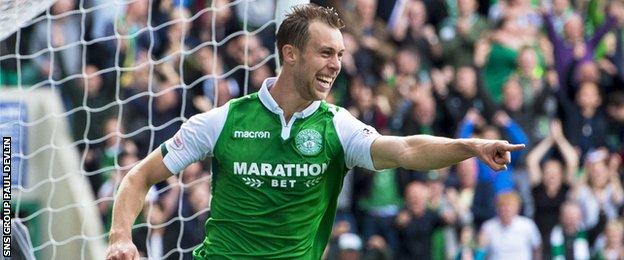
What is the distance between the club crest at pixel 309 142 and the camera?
23.2ft

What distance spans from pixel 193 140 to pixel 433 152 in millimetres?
1125

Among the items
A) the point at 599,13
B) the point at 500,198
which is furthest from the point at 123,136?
the point at 599,13

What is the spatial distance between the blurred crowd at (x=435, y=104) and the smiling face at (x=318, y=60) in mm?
4245

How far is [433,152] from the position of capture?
22.2ft

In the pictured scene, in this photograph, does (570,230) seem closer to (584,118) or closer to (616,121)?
(584,118)

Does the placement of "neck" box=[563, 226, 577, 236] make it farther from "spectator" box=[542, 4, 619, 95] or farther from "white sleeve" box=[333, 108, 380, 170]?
"white sleeve" box=[333, 108, 380, 170]

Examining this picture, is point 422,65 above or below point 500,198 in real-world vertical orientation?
above

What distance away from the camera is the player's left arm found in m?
6.36

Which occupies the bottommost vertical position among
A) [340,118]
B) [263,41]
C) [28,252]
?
[28,252]

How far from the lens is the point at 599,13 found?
1460 cm

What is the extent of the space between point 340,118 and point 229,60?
4.75 m

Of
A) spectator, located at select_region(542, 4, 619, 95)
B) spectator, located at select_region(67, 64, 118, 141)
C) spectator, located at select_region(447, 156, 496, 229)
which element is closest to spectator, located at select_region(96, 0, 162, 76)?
spectator, located at select_region(67, 64, 118, 141)

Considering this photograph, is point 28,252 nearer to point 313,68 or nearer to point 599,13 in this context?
point 313,68

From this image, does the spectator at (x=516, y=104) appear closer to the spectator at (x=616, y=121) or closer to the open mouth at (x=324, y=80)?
the spectator at (x=616, y=121)
